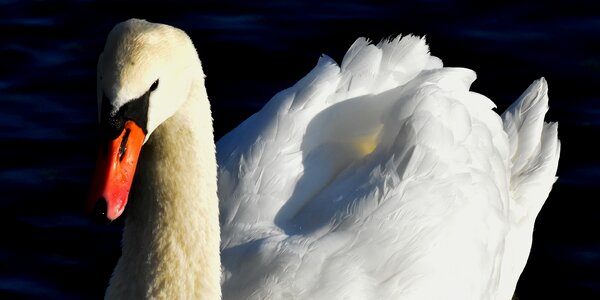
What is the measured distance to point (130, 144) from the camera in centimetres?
480

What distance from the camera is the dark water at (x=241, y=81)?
8.11 metres

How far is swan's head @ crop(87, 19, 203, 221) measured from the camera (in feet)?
15.4

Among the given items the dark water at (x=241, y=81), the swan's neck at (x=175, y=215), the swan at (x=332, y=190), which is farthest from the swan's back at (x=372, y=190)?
the dark water at (x=241, y=81)

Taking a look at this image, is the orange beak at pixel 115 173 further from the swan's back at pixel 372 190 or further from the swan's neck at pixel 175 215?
the swan's back at pixel 372 190

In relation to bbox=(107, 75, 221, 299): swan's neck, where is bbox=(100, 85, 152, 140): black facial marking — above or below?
above

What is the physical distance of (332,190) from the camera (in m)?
6.61

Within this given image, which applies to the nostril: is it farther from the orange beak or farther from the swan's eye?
the swan's eye

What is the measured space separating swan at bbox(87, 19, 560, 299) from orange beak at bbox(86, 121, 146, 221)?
3cm

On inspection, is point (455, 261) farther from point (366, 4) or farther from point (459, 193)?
point (366, 4)

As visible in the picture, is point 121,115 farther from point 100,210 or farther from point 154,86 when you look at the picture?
point 100,210

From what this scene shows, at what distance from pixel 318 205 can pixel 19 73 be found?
411 centimetres

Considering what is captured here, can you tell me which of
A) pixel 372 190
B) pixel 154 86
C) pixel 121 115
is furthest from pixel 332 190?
pixel 121 115

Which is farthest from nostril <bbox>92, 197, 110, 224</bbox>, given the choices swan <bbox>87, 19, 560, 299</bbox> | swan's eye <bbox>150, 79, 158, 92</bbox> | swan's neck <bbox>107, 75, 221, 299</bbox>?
swan's neck <bbox>107, 75, 221, 299</bbox>

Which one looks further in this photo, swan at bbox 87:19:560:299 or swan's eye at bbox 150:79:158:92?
swan at bbox 87:19:560:299
